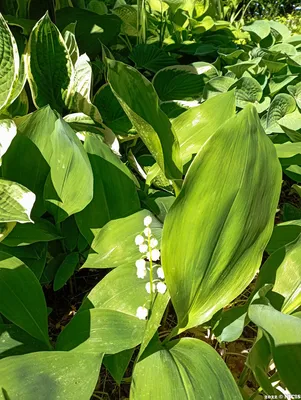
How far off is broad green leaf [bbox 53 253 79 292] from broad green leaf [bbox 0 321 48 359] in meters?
0.14

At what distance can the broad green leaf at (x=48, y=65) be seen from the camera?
109cm

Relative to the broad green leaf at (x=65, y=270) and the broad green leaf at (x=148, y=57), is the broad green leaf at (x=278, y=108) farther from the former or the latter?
the broad green leaf at (x=65, y=270)

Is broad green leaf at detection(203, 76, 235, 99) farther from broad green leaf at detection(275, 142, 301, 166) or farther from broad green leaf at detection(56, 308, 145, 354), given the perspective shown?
broad green leaf at detection(56, 308, 145, 354)

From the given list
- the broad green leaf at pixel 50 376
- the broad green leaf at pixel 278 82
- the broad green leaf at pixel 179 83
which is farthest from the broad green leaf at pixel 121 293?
the broad green leaf at pixel 278 82

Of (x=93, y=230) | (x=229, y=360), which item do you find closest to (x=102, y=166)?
(x=93, y=230)

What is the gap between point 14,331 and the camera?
794 millimetres

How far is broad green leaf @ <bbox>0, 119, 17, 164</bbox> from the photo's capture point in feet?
2.83

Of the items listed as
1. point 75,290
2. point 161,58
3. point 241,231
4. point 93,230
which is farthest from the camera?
point 161,58

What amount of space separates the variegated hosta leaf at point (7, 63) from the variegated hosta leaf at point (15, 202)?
0.20m

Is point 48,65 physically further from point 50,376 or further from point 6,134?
point 50,376

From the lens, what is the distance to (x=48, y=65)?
1139 mm

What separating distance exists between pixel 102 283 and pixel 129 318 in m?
0.11

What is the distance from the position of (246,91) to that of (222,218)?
2.71 ft

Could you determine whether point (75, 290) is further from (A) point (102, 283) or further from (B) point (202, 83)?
(B) point (202, 83)
